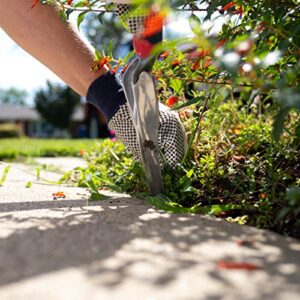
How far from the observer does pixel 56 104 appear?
3722 centimetres

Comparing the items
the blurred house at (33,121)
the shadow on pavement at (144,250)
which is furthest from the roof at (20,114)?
the shadow on pavement at (144,250)

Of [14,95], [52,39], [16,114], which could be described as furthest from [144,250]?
[14,95]

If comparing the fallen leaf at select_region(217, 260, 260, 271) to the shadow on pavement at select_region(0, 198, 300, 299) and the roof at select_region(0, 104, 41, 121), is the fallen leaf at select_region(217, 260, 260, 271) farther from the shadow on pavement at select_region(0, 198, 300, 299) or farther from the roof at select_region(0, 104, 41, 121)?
the roof at select_region(0, 104, 41, 121)

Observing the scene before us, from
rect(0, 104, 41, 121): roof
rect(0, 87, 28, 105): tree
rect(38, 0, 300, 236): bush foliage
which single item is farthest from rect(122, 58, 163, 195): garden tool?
rect(0, 87, 28, 105): tree

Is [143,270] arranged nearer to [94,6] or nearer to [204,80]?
[204,80]

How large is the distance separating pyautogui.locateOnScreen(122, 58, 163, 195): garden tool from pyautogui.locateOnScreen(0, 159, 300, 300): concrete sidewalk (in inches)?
11.9

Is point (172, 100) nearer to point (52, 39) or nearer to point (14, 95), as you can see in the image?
point (52, 39)

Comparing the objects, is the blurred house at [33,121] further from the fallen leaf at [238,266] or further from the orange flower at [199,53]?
the fallen leaf at [238,266]

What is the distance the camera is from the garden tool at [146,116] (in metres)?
1.57

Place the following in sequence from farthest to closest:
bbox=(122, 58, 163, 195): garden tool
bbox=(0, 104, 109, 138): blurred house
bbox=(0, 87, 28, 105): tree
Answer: bbox=(0, 87, 28, 105): tree < bbox=(0, 104, 109, 138): blurred house < bbox=(122, 58, 163, 195): garden tool

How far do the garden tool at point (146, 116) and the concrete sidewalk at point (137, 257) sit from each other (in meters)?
Result: 0.30

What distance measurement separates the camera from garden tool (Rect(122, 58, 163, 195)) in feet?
5.16

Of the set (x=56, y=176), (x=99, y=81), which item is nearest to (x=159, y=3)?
(x=99, y=81)

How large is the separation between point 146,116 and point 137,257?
2.44ft
